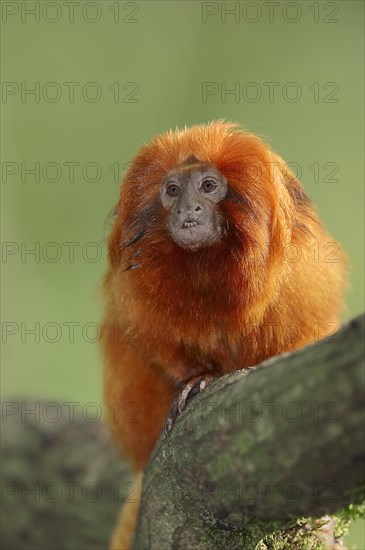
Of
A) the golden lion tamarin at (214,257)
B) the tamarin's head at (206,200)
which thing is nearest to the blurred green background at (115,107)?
the golden lion tamarin at (214,257)

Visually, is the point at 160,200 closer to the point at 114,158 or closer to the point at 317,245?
the point at 317,245

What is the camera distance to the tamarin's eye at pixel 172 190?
11.5 ft

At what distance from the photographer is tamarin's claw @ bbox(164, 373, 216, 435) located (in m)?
3.09

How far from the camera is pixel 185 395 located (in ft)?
10.7

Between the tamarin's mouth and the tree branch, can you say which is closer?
the tree branch

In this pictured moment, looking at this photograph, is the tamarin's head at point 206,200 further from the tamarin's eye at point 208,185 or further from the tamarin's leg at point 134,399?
the tamarin's leg at point 134,399

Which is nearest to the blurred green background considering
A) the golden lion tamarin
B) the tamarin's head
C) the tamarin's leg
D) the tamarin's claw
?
the tamarin's leg

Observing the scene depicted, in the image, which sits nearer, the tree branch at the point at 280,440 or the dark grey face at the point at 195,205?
the tree branch at the point at 280,440

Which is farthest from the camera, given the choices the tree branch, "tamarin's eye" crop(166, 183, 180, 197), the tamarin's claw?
"tamarin's eye" crop(166, 183, 180, 197)

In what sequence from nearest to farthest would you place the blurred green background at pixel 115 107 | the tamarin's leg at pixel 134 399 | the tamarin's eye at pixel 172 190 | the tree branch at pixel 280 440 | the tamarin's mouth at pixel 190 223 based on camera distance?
1. the tree branch at pixel 280 440
2. the tamarin's mouth at pixel 190 223
3. the tamarin's eye at pixel 172 190
4. the tamarin's leg at pixel 134 399
5. the blurred green background at pixel 115 107

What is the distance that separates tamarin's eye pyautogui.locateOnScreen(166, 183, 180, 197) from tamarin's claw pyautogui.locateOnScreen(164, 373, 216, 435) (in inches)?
34.2

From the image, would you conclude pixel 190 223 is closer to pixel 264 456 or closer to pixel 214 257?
pixel 214 257

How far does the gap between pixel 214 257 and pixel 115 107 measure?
756cm

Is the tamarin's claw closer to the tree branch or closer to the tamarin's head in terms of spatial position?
the tree branch
